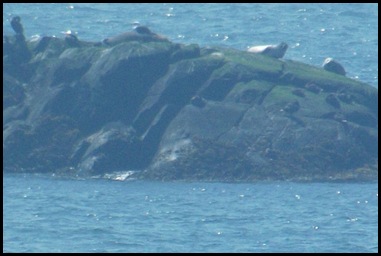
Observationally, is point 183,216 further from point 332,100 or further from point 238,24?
point 238,24

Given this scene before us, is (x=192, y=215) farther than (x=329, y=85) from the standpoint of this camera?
No

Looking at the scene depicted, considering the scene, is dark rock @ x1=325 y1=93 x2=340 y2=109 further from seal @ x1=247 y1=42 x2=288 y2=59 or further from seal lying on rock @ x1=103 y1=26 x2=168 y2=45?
seal lying on rock @ x1=103 y1=26 x2=168 y2=45

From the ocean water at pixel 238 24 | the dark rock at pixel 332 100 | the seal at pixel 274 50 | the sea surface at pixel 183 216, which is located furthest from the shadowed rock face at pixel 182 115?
the ocean water at pixel 238 24

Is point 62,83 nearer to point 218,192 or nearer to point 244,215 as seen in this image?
point 218,192

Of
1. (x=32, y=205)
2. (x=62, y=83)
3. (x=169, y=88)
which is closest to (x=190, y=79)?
(x=169, y=88)

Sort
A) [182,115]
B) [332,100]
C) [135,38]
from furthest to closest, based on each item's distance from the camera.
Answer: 1. [135,38]
2. [332,100]
3. [182,115]

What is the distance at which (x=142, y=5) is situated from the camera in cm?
12319

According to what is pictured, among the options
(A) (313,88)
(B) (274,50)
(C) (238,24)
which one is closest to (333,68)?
(B) (274,50)

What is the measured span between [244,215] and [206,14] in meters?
67.0

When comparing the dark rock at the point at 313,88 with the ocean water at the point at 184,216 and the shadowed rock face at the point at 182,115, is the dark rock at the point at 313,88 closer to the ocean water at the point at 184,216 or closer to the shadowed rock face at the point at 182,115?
the shadowed rock face at the point at 182,115

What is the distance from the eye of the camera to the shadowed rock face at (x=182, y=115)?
5859cm

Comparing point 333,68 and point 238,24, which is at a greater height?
point 333,68

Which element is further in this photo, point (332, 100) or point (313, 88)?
point (313, 88)

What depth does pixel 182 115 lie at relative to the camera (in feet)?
201
